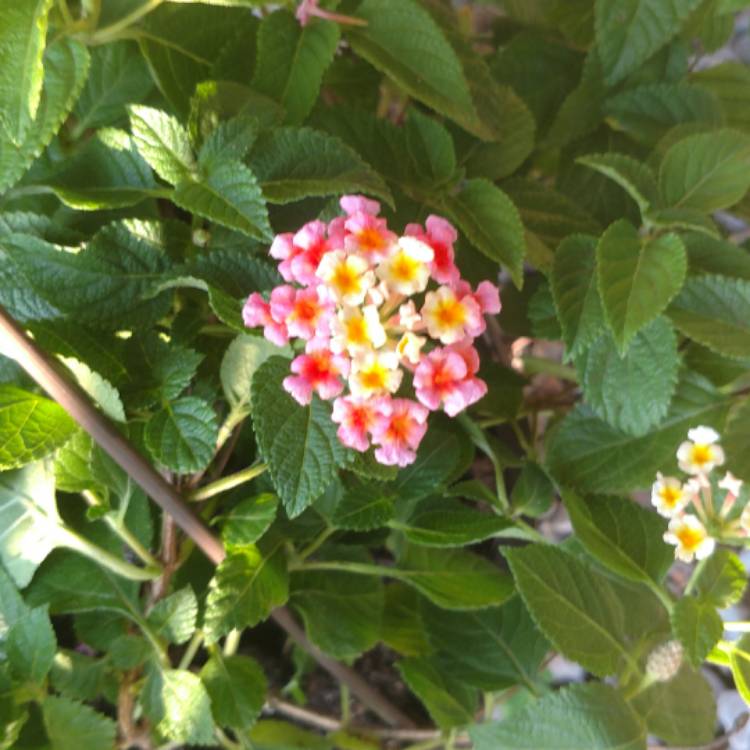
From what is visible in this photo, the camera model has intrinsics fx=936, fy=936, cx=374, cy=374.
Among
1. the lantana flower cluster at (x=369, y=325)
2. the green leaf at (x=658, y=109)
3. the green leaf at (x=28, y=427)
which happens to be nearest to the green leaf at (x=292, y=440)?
the lantana flower cluster at (x=369, y=325)

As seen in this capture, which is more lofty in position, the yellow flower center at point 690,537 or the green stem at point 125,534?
the green stem at point 125,534

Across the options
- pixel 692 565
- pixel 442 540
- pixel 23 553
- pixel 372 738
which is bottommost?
pixel 692 565

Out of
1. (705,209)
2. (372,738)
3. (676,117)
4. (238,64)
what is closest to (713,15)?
(676,117)

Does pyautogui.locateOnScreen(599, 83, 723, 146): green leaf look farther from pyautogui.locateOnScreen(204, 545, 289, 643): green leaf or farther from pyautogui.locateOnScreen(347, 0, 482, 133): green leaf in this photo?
pyautogui.locateOnScreen(204, 545, 289, 643): green leaf

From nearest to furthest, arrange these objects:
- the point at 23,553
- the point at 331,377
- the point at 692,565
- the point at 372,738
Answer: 1. the point at 331,377
2. the point at 23,553
3. the point at 372,738
4. the point at 692,565

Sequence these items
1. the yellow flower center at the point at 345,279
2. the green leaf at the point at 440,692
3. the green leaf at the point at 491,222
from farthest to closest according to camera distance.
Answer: the green leaf at the point at 440,692 < the green leaf at the point at 491,222 < the yellow flower center at the point at 345,279

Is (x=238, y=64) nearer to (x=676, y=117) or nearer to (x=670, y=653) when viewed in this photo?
(x=676, y=117)

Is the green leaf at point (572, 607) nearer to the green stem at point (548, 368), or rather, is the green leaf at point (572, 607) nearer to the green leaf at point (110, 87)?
the green stem at point (548, 368)
